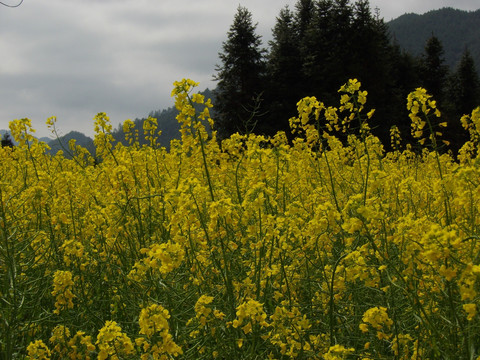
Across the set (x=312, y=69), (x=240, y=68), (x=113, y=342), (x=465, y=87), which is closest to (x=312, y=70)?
(x=312, y=69)

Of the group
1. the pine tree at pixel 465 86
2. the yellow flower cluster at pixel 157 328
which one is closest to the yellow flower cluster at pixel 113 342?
the yellow flower cluster at pixel 157 328

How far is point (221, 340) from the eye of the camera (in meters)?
→ 2.44

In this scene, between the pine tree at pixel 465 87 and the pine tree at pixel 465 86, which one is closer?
the pine tree at pixel 465 87

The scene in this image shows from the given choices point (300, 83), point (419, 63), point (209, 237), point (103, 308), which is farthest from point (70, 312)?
point (419, 63)

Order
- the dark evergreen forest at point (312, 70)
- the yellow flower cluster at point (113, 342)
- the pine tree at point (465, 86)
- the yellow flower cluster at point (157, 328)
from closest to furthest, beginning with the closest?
the yellow flower cluster at point (157, 328) < the yellow flower cluster at point (113, 342) < the dark evergreen forest at point (312, 70) < the pine tree at point (465, 86)

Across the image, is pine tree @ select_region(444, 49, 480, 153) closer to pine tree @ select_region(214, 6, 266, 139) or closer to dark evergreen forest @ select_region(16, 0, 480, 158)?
dark evergreen forest @ select_region(16, 0, 480, 158)

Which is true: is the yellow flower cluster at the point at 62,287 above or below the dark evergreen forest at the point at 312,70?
below

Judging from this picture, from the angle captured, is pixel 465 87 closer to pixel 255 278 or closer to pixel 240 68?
pixel 240 68

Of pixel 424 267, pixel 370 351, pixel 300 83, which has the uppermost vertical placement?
pixel 300 83

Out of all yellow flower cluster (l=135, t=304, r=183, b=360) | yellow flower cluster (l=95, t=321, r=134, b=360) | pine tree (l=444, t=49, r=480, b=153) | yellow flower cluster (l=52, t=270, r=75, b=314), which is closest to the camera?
yellow flower cluster (l=135, t=304, r=183, b=360)

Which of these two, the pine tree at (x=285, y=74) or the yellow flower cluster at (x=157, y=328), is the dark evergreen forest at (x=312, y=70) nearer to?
the pine tree at (x=285, y=74)

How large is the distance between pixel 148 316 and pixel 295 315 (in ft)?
3.04

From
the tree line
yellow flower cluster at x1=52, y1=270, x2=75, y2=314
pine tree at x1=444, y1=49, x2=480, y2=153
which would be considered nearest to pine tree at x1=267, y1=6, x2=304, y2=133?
the tree line

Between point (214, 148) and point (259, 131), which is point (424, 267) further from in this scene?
point (259, 131)
